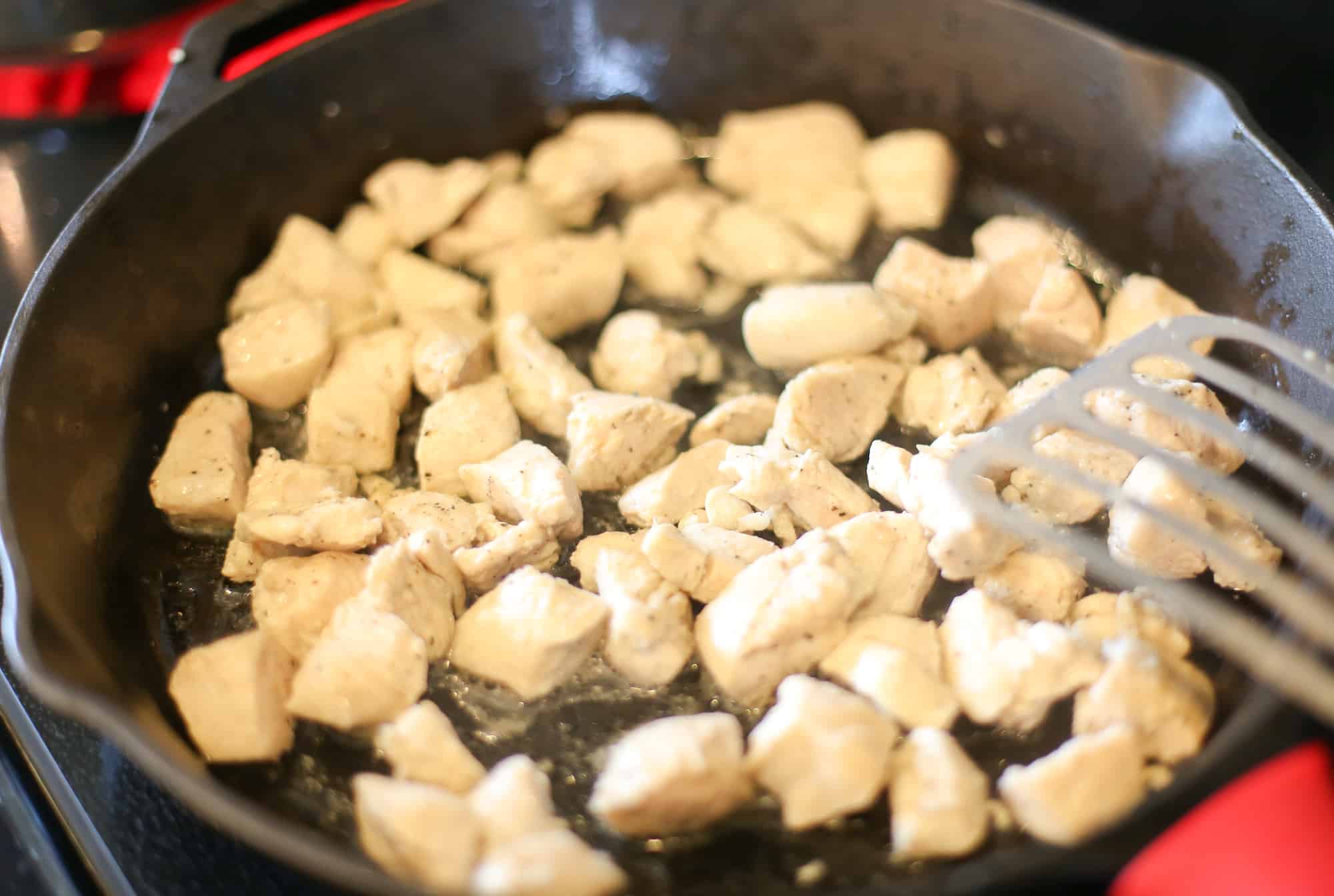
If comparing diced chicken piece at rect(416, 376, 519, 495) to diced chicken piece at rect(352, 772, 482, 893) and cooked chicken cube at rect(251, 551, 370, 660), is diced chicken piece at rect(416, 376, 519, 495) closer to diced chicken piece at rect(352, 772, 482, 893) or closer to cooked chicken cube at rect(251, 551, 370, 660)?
cooked chicken cube at rect(251, 551, 370, 660)

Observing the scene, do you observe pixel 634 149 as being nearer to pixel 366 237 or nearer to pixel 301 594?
pixel 366 237

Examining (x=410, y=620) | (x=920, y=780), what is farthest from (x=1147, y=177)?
(x=410, y=620)

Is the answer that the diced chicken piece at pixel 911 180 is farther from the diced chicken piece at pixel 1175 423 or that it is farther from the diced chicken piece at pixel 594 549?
the diced chicken piece at pixel 594 549

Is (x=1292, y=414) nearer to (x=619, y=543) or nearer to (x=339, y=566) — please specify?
(x=619, y=543)

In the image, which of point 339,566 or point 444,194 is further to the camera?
point 444,194

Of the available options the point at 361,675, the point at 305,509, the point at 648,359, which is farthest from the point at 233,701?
the point at 648,359
